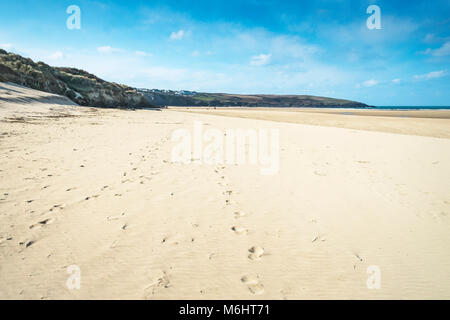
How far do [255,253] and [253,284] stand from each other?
0.55 metres

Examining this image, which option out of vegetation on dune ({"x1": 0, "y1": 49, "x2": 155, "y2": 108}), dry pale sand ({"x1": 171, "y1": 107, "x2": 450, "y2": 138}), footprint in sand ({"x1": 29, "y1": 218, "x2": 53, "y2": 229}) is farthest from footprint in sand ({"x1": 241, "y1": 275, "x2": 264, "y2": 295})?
vegetation on dune ({"x1": 0, "y1": 49, "x2": 155, "y2": 108})

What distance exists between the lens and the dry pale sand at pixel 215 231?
2.39 m

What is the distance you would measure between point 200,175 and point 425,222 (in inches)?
191

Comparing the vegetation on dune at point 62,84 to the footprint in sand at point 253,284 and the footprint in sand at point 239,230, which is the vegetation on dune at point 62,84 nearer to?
the footprint in sand at point 239,230

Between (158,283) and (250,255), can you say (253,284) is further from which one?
(158,283)

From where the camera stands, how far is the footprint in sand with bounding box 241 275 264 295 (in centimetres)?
231

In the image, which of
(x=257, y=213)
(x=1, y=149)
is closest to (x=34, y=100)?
(x=1, y=149)

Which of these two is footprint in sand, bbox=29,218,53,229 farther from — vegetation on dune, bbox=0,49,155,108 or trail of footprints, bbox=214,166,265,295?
vegetation on dune, bbox=0,49,155,108

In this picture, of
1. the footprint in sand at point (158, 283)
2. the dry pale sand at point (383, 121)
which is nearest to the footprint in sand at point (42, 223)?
the footprint in sand at point (158, 283)

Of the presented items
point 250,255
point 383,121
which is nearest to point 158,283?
point 250,255

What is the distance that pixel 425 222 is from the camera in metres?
3.90

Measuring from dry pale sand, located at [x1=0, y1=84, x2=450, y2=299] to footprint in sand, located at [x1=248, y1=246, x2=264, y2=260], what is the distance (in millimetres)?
16
